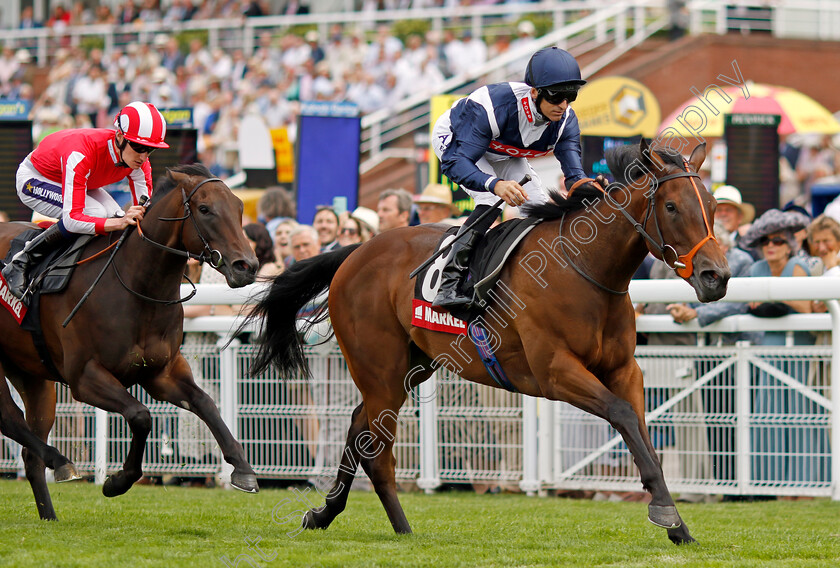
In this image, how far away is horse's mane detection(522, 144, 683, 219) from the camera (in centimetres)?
534

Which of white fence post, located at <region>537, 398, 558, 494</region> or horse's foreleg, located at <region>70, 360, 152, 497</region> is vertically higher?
horse's foreleg, located at <region>70, 360, 152, 497</region>

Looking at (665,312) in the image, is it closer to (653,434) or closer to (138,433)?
(653,434)

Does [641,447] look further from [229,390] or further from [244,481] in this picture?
[229,390]

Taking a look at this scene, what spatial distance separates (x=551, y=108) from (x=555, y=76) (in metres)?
0.18

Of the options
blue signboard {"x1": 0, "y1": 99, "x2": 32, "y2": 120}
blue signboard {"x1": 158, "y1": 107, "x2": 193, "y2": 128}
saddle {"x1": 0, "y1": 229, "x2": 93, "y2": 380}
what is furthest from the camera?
blue signboard {"x1": 0, "y1": 99, "x2": 32, "y2": 120}

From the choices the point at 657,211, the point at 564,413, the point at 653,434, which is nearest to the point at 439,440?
the point at 564,413

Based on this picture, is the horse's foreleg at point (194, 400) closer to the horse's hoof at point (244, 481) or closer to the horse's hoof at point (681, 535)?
the horse's hoof at point (244, 481)

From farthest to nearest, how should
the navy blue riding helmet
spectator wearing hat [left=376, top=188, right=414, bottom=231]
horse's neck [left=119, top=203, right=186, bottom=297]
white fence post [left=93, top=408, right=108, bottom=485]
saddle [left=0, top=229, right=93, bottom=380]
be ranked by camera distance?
spectator wearing hat [left=376, top=188, right=414, bottom=231], white fence post [left=93, top=408, right=108, bottom=485], saddle [left=0, top=229, right=93, bottom=380], horse's neck [left=119, top=203, right=186, bottom=297], the navy blue riding helmet

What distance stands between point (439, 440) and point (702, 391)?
183 centimetres

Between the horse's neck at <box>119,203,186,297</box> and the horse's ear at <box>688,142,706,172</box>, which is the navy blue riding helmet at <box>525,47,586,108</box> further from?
the horse's neck at <box>119,203,186,297</box>

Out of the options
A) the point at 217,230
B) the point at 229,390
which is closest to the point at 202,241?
the point at 217,230

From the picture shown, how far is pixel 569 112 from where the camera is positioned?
19.7 ft

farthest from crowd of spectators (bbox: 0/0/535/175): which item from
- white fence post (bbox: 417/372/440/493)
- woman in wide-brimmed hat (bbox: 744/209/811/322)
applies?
woman in wide-brimmed hat (bbox: 744/209/811/322)

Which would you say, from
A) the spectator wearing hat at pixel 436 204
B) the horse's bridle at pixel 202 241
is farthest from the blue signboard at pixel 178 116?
the horse's bridle at pixel 202 241
